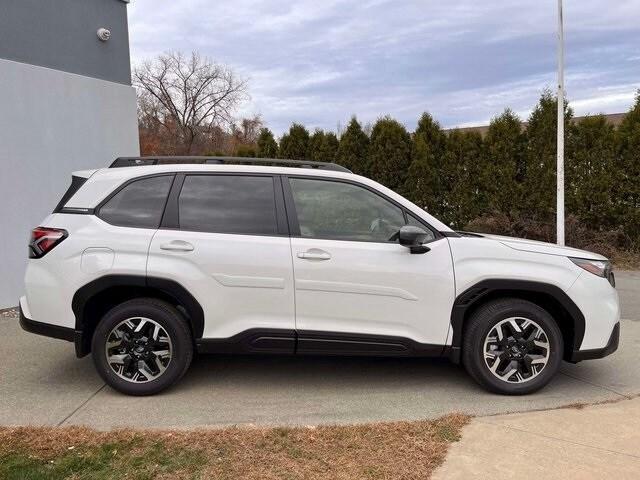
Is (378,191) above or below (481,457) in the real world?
above

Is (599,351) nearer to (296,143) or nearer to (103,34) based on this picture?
(103,34)

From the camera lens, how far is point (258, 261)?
13.7ft

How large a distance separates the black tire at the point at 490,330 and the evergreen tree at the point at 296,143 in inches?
400

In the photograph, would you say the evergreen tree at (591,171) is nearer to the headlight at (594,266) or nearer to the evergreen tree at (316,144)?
the evergreen tree at (316,144)

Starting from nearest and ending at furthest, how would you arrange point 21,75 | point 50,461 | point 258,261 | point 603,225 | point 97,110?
point 50,461
point 258,261
point 21,75
point 97,110
point 603,225

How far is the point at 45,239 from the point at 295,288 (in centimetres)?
194

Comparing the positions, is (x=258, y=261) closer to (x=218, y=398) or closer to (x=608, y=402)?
(x=218, y=398)

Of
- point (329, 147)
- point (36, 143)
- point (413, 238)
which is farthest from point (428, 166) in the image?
point (413, 238)

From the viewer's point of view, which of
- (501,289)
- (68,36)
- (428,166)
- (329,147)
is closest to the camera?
(501,289)

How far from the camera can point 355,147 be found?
504 inches

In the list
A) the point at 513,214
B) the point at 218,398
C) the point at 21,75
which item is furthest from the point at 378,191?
the point at 513,214

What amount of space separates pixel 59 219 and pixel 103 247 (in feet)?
1.53

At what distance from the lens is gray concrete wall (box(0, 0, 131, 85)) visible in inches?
278

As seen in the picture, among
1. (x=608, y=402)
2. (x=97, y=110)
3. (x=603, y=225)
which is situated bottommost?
(x=608, y=402)
